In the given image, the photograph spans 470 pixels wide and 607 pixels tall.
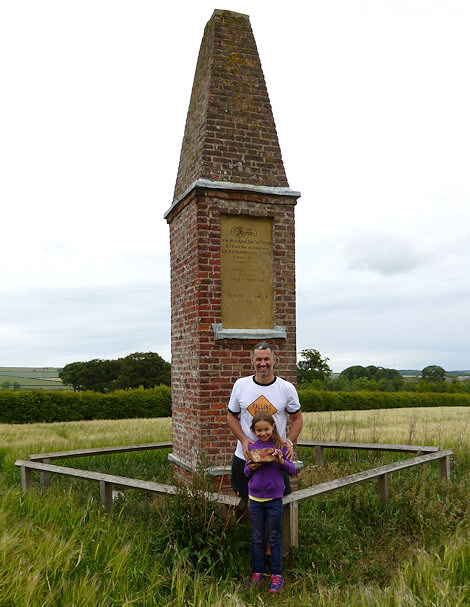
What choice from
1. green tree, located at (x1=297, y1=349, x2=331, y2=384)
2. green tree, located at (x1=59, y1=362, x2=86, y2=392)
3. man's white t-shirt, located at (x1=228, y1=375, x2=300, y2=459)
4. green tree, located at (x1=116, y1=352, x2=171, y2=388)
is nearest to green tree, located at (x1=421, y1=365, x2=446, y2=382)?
green tree, located at (x1=297, y1=349, x2=331, y2=384)

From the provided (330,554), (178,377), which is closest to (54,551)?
(330,554)

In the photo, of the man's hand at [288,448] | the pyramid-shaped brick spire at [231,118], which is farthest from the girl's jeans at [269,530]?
the pyramid-shaped brick spire at [231,118]

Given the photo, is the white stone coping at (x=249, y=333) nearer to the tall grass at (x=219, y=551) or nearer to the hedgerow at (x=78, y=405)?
the tall grass at (x=219, y=551)

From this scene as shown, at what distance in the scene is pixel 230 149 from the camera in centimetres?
759

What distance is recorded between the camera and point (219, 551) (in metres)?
5.01

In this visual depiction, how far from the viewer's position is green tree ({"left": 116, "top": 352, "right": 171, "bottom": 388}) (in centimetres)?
3738

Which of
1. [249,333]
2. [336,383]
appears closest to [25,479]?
[249,333]

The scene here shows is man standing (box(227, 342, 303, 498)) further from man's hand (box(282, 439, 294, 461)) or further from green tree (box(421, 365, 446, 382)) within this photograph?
green tree (box(421, 365, 446, 382))

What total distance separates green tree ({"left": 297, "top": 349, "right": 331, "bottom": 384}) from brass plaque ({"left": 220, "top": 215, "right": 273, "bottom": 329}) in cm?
3971

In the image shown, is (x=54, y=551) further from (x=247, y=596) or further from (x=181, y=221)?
(x=181, y=221)

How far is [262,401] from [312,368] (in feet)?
142

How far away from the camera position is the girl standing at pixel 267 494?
4.76m

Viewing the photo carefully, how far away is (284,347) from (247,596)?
11.5 ft

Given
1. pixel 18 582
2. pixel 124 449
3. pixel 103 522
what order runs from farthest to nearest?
1. pixel 124 449
2. pixel 103 522
3. pixel 18 582
